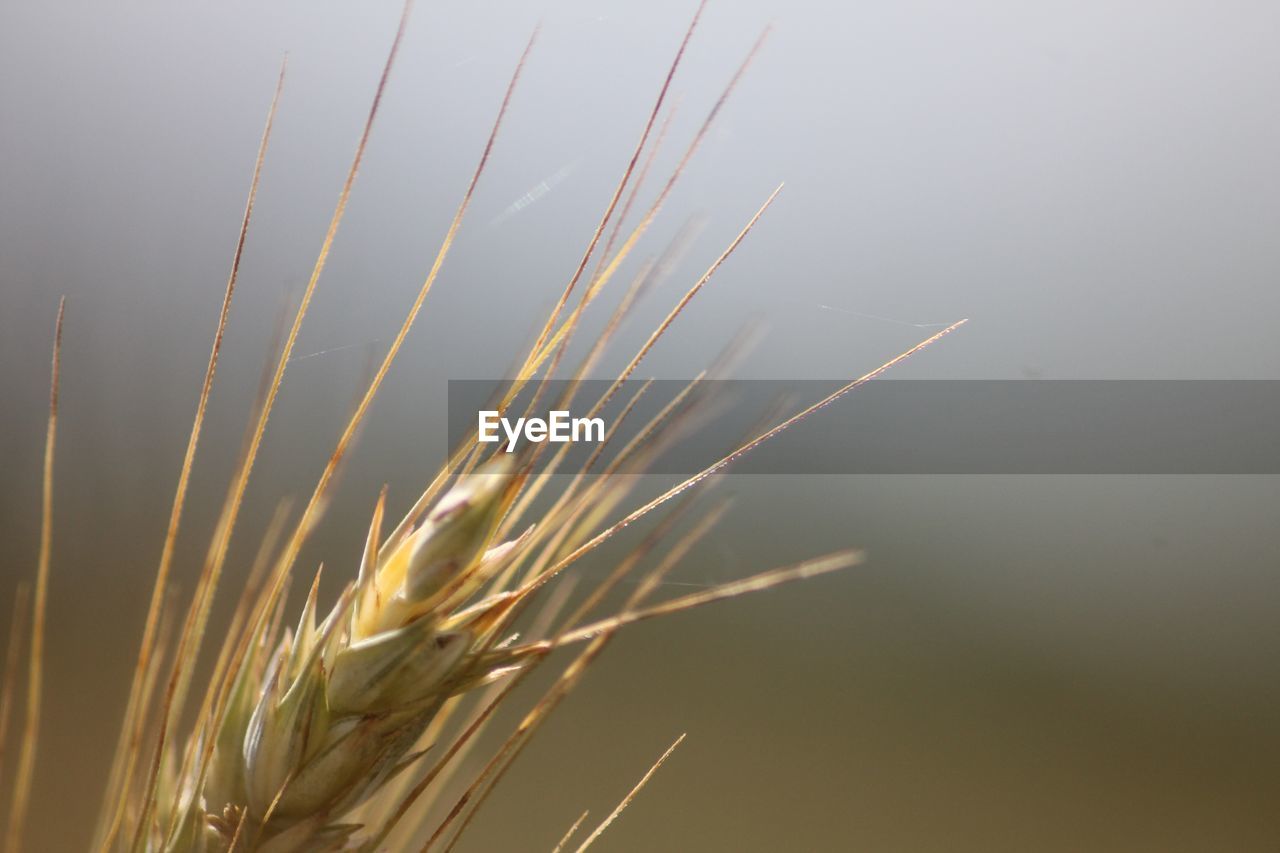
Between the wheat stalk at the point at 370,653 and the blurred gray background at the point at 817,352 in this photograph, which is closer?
the wheat stalk at the point at 370,653

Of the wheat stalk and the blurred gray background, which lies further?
the blurred gray background

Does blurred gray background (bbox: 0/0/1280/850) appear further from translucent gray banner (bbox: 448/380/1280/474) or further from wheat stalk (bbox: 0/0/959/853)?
wheat stalk (bbox: 0/0/959/853)

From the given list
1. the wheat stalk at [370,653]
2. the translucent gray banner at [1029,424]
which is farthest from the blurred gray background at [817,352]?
the wheat stalk at [370,653]

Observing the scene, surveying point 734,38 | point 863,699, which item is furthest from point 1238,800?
point 734,38

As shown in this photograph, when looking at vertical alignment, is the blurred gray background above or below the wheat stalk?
above

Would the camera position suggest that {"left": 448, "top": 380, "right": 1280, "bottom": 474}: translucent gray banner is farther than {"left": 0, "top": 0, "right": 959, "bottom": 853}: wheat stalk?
Yes

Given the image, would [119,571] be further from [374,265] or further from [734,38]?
[734,38]

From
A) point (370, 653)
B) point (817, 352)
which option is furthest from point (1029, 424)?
point (370, 653)

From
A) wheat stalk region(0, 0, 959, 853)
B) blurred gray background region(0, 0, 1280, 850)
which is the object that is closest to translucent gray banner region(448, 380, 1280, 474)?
blurred gray background region(0, 0, 1280, 850)

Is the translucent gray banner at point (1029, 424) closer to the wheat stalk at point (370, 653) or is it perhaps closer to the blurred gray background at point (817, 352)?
the blurred gray background at point (817, 352)
